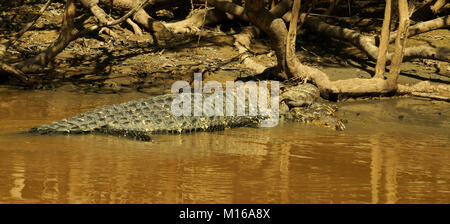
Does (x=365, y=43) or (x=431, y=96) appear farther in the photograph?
(x=365, y=43)

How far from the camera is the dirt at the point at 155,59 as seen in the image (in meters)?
9.22

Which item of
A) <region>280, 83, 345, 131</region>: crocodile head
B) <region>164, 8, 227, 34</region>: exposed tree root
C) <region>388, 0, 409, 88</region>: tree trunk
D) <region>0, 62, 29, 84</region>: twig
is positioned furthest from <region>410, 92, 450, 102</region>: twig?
<region>0, 62, 29, 84</region>: twig

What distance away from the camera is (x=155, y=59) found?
989 cm

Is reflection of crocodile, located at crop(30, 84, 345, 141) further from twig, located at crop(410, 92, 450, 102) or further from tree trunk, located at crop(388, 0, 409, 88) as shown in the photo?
twig, located at crop(410, 92, 450, 102)

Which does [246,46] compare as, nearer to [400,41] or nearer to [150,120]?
[400,41]

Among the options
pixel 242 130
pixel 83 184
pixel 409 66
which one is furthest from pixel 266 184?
pixel 409 66

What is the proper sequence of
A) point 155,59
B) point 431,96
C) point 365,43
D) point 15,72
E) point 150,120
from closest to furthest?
point 150,120, point 431,96, point 15,72, point 365,43, point 155,59

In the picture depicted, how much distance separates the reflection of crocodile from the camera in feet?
19.9

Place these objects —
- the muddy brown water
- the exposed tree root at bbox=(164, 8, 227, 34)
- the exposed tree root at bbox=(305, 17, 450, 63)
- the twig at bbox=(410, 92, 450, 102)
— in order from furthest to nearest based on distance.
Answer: the exposed tree root at bbox=(164, 8, 227, 34) → the exposed tree root at bbox=(305, 17, 450, 63) → the twig at bbox=(410, 92, 450, 102) → the muddy brown water

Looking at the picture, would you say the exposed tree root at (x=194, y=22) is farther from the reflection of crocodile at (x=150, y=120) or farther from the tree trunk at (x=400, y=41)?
the reflection of crocodile at (x=150, y=120)

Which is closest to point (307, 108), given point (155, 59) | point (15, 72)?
point (155, 59)

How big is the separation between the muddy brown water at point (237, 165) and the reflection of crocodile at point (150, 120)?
130mm

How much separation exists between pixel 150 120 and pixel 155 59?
370cm

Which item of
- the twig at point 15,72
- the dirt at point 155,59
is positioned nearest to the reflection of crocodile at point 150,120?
the dirt at point 155,59
